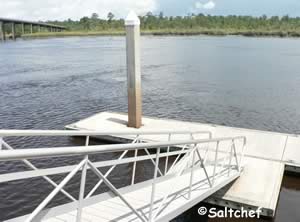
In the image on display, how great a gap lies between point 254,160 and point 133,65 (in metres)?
4.75

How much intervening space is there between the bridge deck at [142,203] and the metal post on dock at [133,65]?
520 cm

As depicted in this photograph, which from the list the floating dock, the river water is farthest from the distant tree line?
the floating dock

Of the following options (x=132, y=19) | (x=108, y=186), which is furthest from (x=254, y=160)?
(x=108, y=186)

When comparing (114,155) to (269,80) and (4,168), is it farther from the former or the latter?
(269,80)

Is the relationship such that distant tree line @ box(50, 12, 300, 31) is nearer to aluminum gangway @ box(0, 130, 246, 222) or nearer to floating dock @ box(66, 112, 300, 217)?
floating dock @ box(66, 112, 300, 217)

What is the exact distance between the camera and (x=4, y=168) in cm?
1035

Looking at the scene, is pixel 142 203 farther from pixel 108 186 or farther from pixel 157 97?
pixel 157 97

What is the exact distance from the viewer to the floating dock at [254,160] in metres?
7.67

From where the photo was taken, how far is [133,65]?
11578 mm

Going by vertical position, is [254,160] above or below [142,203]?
below

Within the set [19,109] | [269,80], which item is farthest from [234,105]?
[19,109]

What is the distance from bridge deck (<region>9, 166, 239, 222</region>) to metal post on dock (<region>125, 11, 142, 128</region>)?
520 cm

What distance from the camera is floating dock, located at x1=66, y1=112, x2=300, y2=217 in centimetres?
767

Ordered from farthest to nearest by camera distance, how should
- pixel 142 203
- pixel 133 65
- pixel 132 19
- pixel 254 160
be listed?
pixel 133 65 < pixel 132 19 < pixel 254 160 < pixel 142 203
